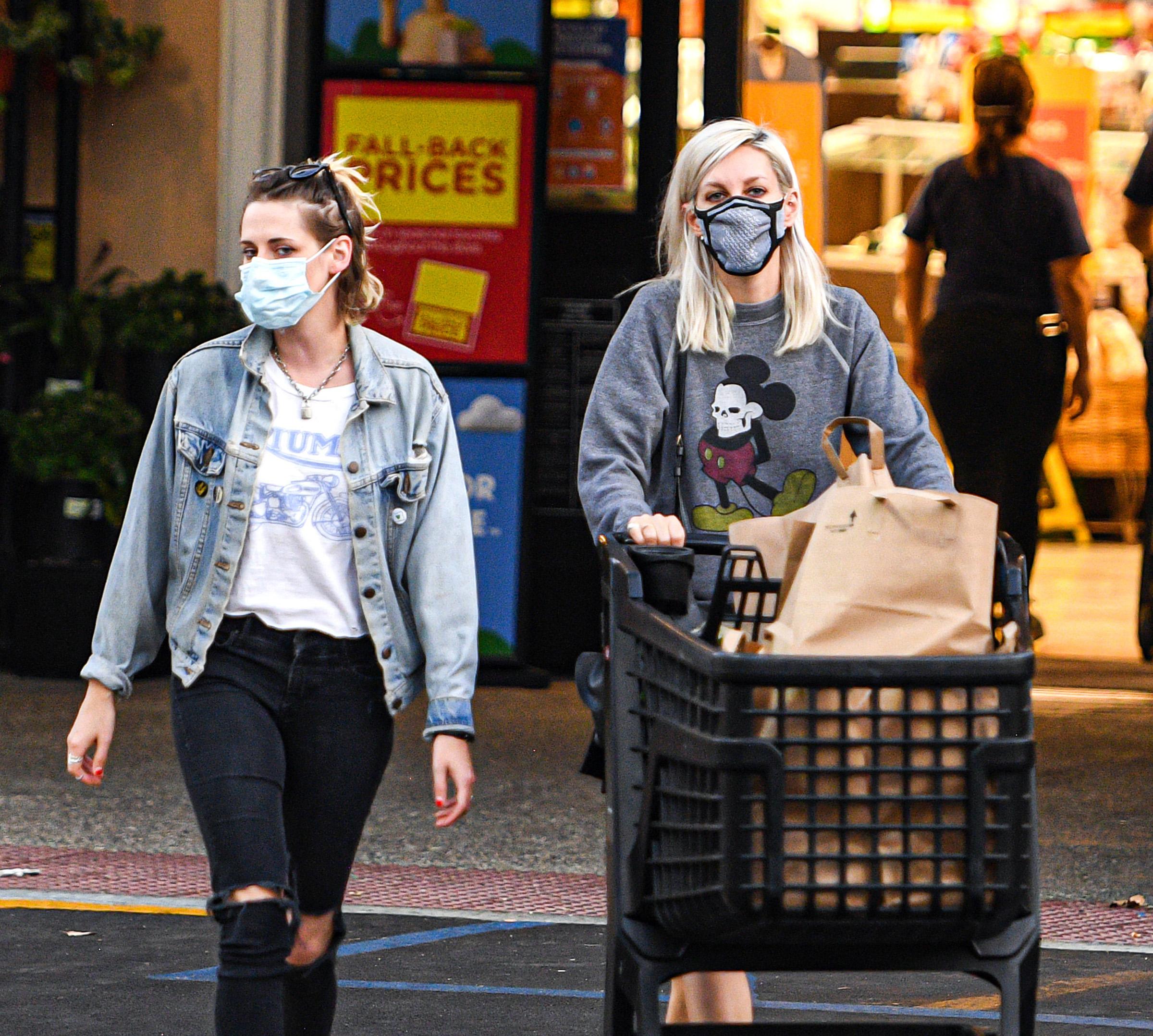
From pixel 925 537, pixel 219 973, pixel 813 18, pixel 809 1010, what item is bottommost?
pixel 809 1010

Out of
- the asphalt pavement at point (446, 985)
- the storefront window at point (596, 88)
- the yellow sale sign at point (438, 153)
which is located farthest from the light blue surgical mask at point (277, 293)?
Result: the storefront window at point (596, 88)

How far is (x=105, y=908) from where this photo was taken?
5.37 m

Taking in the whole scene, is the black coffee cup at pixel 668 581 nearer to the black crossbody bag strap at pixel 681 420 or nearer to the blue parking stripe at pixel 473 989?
the black crossbody bag strap at pixel 681 420

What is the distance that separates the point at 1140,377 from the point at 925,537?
12.2 metres

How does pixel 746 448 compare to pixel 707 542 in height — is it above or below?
above

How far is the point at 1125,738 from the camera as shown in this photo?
7.73m

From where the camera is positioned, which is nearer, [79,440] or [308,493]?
[308,493]

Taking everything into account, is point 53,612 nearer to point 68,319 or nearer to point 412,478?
point 68,319

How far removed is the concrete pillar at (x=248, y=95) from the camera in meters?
8.59

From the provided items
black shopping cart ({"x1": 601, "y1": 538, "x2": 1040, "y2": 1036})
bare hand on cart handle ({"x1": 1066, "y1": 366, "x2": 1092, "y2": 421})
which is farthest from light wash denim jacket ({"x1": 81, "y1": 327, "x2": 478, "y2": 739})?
bare hand on cart handle ({"x1": 1066, "y1": 366, "x2": 1092, "y2": 421})

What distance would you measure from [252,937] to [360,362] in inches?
39.3

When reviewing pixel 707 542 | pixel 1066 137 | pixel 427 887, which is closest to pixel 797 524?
pixel 707 542

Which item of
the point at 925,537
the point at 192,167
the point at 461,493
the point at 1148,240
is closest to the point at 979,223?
the point at 1148,240

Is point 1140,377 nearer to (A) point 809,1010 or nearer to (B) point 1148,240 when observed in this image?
(B) point 1148,240
